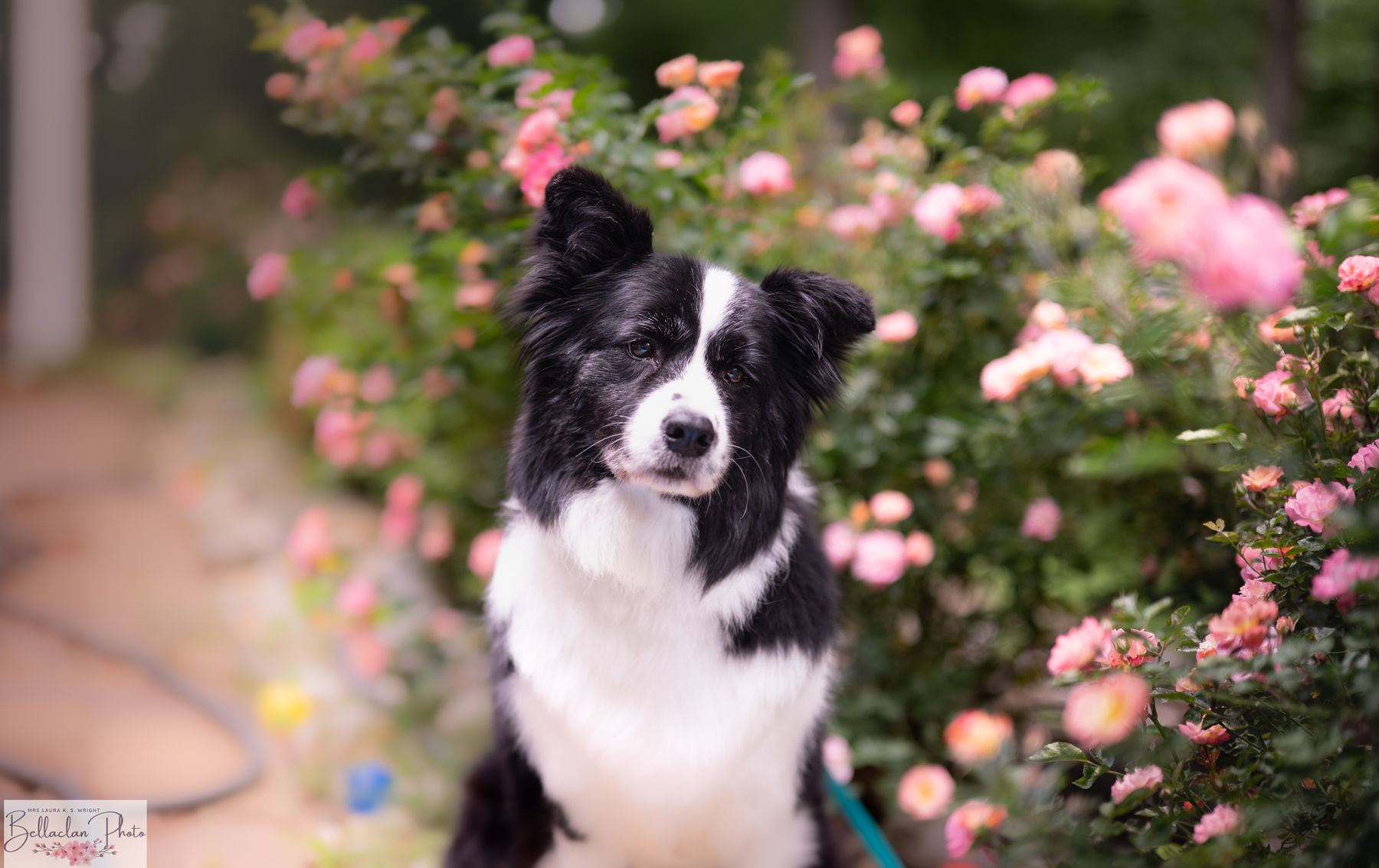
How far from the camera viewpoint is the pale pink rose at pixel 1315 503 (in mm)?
1394

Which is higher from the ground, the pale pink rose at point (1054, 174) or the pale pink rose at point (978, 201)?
the pale pink rose at point (1054, 174)

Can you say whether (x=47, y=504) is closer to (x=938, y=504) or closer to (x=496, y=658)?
(x=496, y=658)

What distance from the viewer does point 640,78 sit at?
8438 millimetres

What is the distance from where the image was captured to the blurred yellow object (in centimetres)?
274

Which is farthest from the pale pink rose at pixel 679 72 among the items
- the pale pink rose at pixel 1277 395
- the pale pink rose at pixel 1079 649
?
the pale pink rose at pixel 1079 649

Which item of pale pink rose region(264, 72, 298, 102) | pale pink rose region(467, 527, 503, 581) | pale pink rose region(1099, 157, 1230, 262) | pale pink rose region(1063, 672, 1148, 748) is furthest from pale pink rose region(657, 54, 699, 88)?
pale pink rose region(1063, 672, 1148, 748)

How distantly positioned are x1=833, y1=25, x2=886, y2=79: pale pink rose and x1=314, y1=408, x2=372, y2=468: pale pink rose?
6.24 feet

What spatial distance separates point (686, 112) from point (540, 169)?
39 centimetres

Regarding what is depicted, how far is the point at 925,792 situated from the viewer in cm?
215

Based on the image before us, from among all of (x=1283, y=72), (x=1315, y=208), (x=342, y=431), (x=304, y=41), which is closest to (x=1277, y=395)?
(x=1315, y=208)

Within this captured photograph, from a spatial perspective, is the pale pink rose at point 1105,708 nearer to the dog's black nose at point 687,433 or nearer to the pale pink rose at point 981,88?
the dog's black nose at point 687,433

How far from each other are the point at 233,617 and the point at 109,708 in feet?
2.71

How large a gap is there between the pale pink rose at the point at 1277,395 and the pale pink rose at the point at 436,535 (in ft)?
7.84

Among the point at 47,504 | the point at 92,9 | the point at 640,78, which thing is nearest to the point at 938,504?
the point at 47,504
